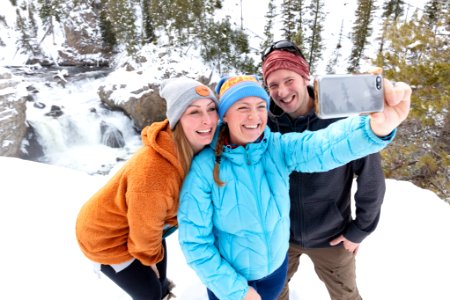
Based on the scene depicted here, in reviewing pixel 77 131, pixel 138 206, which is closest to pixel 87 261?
pixel 138 206

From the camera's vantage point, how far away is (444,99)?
4.70m

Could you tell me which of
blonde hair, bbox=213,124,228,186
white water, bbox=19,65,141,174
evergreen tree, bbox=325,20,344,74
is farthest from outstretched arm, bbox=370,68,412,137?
evergreen tree, bbox=325,20,344,74

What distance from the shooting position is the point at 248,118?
139 cm

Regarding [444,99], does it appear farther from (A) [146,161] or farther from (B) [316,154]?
(A) [146,161]

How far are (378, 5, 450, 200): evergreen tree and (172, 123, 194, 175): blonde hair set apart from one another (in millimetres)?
5217

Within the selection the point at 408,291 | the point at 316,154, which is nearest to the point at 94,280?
the point at 316,154

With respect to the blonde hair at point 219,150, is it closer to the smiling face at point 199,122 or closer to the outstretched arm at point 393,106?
the smiling face at point 199,122

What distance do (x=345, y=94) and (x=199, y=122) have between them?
734 millimetres

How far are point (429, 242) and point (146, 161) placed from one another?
334 centimetres

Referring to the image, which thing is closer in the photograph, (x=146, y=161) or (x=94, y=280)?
(x=146, y=161)

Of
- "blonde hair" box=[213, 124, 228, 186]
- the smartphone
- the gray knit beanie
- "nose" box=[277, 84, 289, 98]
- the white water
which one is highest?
the smartphone

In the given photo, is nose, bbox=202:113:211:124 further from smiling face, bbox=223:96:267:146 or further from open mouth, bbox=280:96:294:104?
open mouth, bbox=280:96:294:104

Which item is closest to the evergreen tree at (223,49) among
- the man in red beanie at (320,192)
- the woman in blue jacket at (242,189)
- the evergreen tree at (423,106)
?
the evergreen tree at (423,106)

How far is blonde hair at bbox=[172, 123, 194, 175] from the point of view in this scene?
1.46 m
